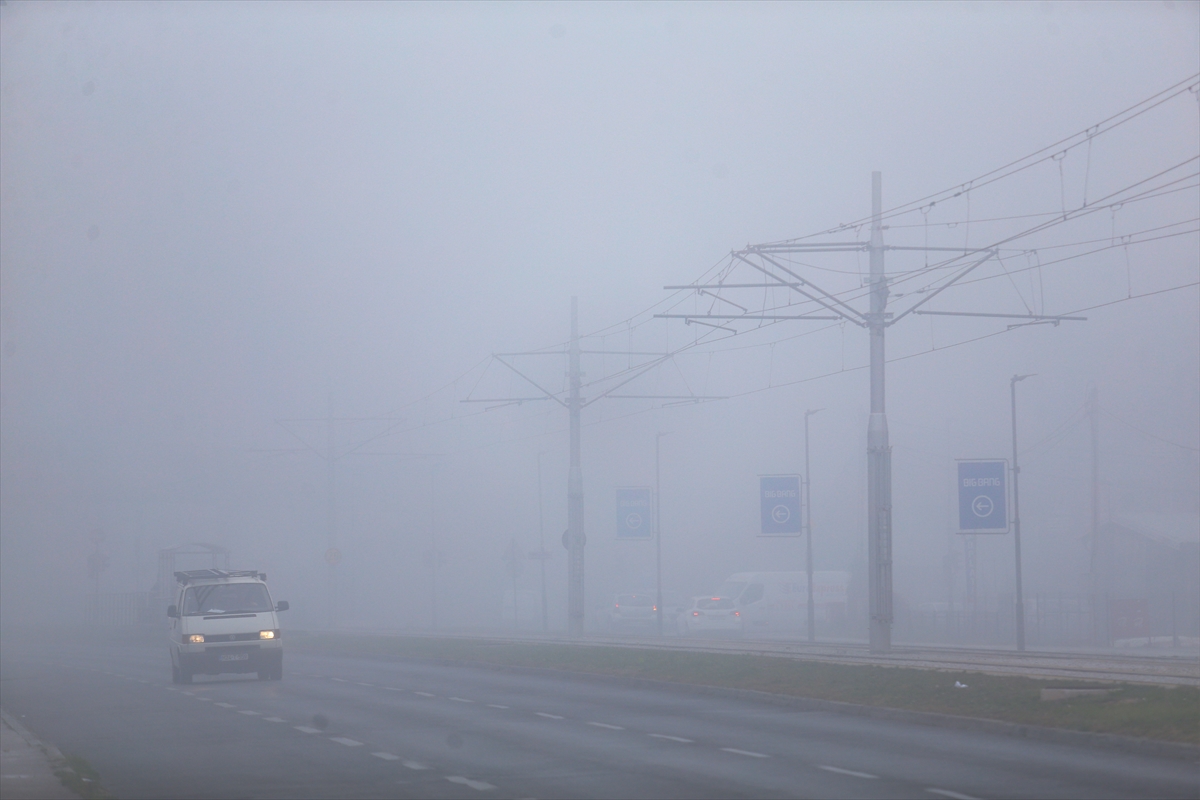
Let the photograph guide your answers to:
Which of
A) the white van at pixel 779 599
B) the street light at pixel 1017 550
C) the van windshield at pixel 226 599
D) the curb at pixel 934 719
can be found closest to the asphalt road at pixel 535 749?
the curb at pixel 934 719

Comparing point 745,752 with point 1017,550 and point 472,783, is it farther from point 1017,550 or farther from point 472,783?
point 1017,550

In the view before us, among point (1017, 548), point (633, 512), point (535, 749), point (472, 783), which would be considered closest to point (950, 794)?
point (472, 783)

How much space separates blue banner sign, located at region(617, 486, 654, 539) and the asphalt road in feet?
51.2

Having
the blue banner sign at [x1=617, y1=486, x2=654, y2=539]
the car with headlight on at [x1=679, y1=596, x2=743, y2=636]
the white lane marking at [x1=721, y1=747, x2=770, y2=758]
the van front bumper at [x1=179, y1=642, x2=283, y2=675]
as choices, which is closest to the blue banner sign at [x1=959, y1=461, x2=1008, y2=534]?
the blue banner sign at [x1=617, y1=486, x2=654, y2=539]

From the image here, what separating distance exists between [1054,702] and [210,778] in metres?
9.57

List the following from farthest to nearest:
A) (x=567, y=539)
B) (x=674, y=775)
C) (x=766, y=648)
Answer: (x=567, y=539) < (x=766, y=648) < (x=674, y=775)

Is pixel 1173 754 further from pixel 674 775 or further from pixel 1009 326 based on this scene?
pixel 1009 326

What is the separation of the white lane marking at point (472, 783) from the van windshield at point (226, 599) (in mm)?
15925

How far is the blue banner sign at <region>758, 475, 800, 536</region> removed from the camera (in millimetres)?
35844

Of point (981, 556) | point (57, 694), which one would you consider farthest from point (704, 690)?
point (981, 556)

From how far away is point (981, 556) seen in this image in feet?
233

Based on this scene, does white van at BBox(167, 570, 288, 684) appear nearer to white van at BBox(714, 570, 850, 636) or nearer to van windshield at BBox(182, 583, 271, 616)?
van windshield at BBox(182, 583, 271, 616)

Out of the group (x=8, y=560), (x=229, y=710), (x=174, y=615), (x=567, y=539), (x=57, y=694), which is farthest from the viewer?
(x=8, y=560)

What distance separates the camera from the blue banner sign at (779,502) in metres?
35.8
